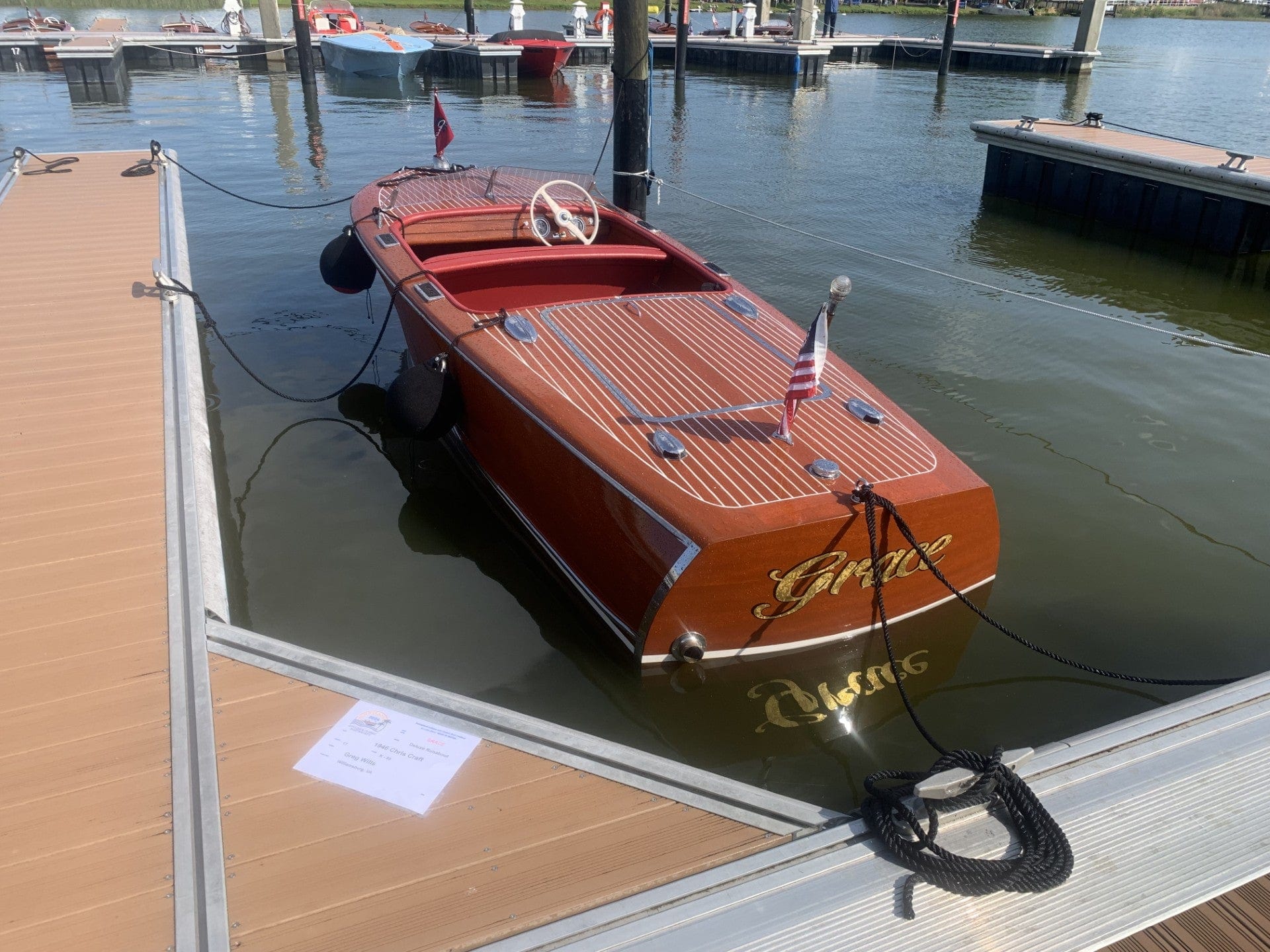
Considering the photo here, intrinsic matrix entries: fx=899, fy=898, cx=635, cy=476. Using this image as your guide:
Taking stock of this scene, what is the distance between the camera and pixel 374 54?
25562 mm

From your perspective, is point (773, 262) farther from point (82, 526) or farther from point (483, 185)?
point (82, 526)

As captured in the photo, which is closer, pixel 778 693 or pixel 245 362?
pixel 778 693

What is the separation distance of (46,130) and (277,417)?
615 inches

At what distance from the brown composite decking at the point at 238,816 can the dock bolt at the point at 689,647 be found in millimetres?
1209

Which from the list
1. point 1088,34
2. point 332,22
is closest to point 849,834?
point 332,22

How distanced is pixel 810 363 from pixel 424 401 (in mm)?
2535

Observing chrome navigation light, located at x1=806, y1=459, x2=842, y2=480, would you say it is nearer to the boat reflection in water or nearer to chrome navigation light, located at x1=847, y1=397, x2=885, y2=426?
chrome navigation light, located at x1=847, y1=397, x2=885, y2=426

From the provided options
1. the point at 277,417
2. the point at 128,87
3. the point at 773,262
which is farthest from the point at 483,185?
the point at 128,87

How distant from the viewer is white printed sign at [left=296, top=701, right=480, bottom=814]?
2.93 meters

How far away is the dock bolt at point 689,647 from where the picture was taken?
13.6ft

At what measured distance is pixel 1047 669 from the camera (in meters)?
4.73

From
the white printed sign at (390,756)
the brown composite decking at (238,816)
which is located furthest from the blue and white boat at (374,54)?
the white printed sign at (390,756)

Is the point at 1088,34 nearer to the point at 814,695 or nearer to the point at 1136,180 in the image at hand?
the point at 1136,180

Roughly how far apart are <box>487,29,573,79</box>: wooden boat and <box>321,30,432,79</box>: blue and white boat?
2.78 m
